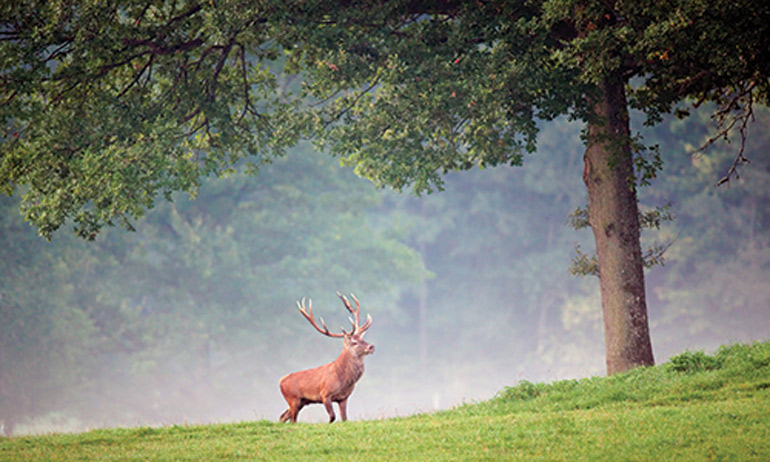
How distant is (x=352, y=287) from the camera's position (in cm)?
5194

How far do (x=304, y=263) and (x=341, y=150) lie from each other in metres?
28.8

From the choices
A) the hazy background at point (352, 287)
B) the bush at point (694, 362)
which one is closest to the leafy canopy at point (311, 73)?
the bush at point (694, 362)

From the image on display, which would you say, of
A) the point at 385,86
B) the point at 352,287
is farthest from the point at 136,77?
the point at 352,287

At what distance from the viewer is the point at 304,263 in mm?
50219

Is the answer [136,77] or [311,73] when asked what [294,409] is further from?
[311,73]

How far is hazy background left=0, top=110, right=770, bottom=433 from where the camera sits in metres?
47.2

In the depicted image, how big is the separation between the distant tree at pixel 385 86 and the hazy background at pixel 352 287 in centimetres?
2299

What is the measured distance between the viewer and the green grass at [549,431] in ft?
35.6

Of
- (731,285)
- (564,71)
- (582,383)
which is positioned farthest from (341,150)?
(731,285)

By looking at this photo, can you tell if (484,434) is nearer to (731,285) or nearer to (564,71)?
(564,71)

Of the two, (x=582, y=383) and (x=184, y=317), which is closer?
(x=582, y=383)

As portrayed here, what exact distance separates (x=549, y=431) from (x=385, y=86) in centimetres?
1135

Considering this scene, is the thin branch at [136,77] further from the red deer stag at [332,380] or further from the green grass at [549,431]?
the green grass at [549,431]

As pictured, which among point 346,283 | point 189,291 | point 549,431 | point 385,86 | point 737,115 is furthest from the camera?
point 346,283
